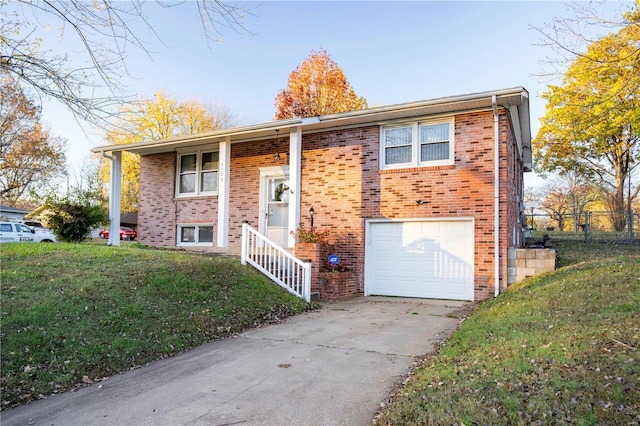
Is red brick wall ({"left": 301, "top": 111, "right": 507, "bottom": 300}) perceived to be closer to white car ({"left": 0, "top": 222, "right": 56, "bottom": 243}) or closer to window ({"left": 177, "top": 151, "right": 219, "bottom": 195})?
window ({"left": 177, "top": 151, "right": 219, "bottom": 195})

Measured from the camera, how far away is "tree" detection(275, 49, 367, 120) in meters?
24.3

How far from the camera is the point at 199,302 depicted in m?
6.78

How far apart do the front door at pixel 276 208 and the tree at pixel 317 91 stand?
43.1 ft

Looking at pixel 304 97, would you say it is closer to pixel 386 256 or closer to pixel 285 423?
pixel 386 256

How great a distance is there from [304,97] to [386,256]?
16.9 metres

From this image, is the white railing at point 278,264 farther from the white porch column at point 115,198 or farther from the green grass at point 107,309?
the white porch column at point 115,198

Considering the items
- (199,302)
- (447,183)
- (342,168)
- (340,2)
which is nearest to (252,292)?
(199,302)

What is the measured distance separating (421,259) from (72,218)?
32.5 ft

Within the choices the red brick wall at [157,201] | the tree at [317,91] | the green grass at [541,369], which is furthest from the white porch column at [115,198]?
the tree at [317,91]

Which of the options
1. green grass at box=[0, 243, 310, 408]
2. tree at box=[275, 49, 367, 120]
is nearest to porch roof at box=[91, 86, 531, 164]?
green grass at box=[0, 243, 310, 408]

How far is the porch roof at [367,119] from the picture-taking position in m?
8.81

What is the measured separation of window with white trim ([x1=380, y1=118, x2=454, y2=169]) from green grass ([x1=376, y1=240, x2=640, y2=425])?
4.64m

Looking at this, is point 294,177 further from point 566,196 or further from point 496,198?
point 566,196

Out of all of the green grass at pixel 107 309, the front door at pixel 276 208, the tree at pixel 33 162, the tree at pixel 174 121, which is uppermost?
the tree at pixel 174 121
